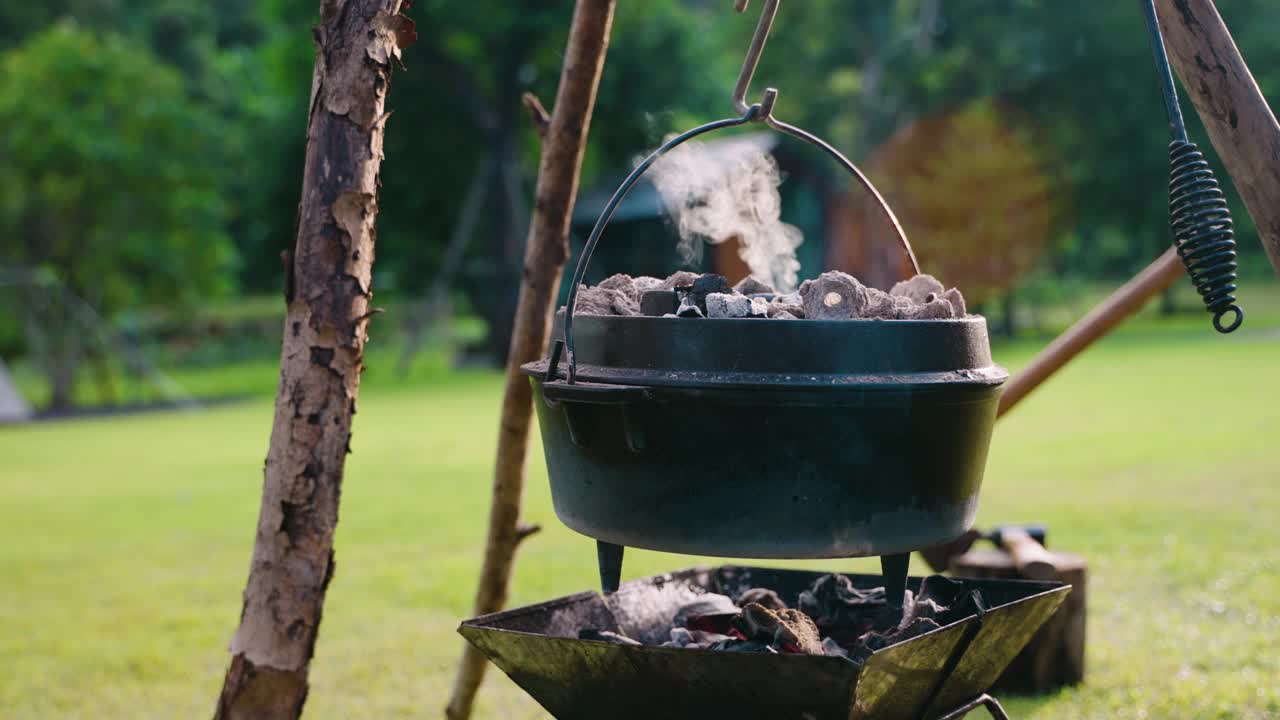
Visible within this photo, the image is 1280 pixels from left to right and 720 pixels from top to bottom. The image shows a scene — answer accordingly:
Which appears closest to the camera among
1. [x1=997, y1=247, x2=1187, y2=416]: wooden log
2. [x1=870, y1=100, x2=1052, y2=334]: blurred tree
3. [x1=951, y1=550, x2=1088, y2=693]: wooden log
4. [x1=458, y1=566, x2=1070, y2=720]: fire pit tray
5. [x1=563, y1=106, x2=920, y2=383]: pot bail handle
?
[x1=458, y1=566, x2=1070, y2=720]: fire pit tray

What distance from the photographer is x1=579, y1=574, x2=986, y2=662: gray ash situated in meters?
2.24

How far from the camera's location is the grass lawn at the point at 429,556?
3.93m

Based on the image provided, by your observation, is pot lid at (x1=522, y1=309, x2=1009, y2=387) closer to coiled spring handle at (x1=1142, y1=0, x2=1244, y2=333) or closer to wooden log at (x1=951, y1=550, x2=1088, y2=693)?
coiled spring handle at (x1=1142, y1=0, x2=1244, y2=333)

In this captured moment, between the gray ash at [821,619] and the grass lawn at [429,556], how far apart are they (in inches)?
46.9

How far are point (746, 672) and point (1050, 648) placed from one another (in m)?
2.05

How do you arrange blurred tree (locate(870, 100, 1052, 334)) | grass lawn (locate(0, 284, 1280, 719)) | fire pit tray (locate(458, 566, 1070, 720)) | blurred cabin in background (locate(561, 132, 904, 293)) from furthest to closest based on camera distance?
blurred tree (locate(870, 100, 1052, 334)) < blurred cabin in background (locate(561, 132, 904, 293)) < grass lawn (locate(0, 284, 1280, 719)) < fire pit tray (locate(458, 566, 1070, 720))

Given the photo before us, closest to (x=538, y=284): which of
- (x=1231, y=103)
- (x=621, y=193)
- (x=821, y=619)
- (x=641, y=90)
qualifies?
(x=621, y=193)

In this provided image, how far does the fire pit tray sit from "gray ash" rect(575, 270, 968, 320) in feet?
1.91

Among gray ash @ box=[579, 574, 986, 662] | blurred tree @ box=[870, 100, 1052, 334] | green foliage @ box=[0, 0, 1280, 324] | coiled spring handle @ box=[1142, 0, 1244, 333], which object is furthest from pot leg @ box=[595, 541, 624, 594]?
blurred tree @ box=[870, 100, 1052, 334]

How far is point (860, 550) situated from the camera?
2.00 meters

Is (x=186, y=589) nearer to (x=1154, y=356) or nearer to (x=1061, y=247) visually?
(x=1154, y=356)

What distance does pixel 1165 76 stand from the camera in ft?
6.75

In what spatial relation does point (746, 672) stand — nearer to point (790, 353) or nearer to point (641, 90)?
point (790, 353)

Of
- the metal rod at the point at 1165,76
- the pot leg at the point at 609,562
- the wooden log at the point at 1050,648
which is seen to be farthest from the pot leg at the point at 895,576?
the wooden log at the point at 1050,648
